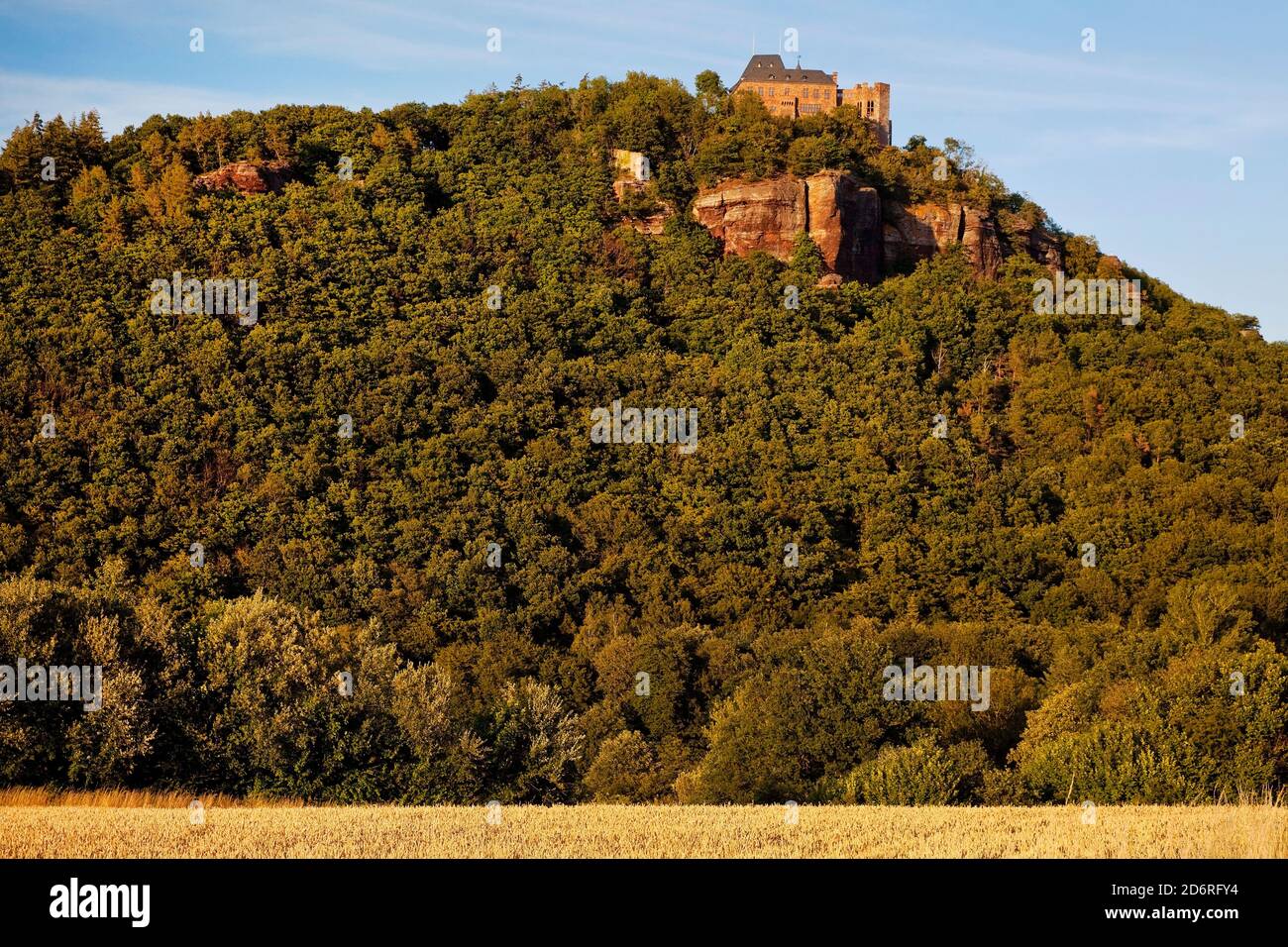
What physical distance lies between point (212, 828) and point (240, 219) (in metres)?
81.7

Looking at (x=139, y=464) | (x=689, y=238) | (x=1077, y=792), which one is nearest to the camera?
(x=1077, y=792)

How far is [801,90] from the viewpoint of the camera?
129375 millimetres

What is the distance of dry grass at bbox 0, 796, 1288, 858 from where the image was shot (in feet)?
57.6

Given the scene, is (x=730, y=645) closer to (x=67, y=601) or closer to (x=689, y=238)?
(x=67, y=601)

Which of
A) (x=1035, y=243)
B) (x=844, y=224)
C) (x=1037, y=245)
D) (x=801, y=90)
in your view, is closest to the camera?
(x=844, y=224)

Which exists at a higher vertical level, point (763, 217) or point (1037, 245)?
point (763, 217)

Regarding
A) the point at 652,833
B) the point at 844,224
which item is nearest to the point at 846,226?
the point at 844,224

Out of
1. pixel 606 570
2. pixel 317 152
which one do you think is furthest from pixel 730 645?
pixel 317 152

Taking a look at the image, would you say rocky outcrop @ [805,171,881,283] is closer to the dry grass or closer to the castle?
the castle

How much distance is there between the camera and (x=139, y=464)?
242 feet

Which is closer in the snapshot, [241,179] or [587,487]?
[587,487]

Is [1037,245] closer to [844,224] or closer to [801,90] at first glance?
[844,224]

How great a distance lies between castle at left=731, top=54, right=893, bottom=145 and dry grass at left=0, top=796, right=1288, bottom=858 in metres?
105

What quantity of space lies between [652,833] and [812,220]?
8615cm
